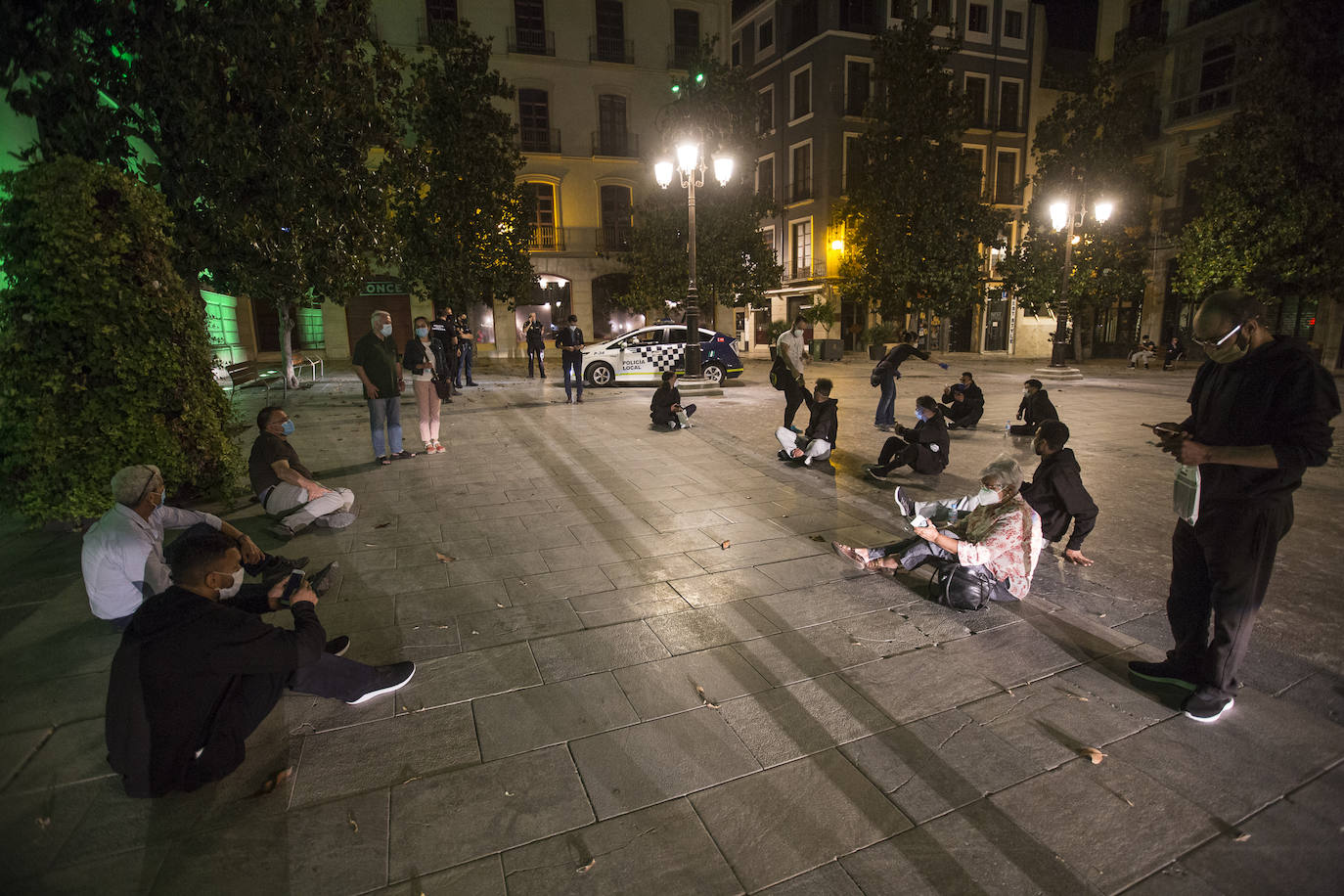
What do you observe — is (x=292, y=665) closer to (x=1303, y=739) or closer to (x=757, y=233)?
(x=1303, y=739)

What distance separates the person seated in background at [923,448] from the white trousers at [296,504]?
5.42 meters

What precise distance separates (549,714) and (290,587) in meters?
1.65

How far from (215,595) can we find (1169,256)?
30547 millimetres

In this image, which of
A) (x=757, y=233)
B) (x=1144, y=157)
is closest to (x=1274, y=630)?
(x=757, y=233)

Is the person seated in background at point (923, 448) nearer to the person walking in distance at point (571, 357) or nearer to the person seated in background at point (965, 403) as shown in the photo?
the person seated in background at point (965, 403)

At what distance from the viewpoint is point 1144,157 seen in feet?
81.8

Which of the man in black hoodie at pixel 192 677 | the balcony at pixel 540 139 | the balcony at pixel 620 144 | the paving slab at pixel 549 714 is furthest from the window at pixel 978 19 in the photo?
the man in black hoodie at pixel 192 677

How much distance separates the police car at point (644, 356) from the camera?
1570 cm

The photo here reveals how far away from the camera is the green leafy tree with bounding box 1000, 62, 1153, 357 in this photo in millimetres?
22453

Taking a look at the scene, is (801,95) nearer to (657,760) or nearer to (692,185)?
(692,185)

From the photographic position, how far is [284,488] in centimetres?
545

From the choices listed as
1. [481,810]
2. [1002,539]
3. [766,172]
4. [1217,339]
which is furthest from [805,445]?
[766,172]

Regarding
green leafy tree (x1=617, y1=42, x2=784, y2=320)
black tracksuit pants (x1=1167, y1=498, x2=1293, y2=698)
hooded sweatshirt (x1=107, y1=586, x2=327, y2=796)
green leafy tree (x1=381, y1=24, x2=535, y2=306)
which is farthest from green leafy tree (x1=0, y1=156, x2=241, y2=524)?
green leafy tree (x1=617, y1=42, x2=784, y2=320)

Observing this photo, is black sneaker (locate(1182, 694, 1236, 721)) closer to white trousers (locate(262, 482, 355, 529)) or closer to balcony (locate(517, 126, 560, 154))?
white trousers (locate(262, 482, 355, 529))
